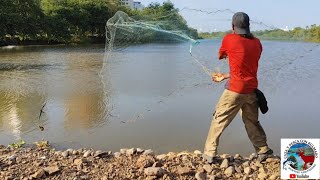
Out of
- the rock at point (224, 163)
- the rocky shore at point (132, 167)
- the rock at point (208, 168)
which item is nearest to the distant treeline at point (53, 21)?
the rocky shore at point (132, 167)

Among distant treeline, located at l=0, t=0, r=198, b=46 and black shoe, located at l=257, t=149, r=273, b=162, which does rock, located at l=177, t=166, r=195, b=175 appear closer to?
black shoe, located at l=257, t=149, r=273, b=162

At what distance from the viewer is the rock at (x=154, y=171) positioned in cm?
465

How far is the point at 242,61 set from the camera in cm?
511

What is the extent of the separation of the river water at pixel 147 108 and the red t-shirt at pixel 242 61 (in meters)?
1.94

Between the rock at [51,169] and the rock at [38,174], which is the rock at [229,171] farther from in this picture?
the rock at [38,174]

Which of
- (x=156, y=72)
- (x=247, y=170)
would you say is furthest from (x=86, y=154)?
(x=156, y=72)

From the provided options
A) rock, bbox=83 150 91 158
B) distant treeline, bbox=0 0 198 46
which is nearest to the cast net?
rock, bbox=83 150 91 158

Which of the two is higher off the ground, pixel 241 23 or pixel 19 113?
pixel 241 23

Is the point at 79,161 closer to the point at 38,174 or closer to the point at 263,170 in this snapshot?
the point at 38,174

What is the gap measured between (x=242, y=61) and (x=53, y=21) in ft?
164

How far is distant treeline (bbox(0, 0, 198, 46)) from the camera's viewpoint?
46219 mm

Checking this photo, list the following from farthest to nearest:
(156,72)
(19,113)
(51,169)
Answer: (156,72), (19,113), (51,169)

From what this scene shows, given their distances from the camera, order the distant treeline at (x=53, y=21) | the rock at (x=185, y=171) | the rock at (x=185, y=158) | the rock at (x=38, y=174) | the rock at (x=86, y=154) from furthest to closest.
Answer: the distant treeline at (x=53, y=21), the rock at (x=86, y=154), the rock at (x=185, y=158), the rock at (x=185, y=171), the rock at (x=38, y=174)

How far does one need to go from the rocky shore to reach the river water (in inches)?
67.0
